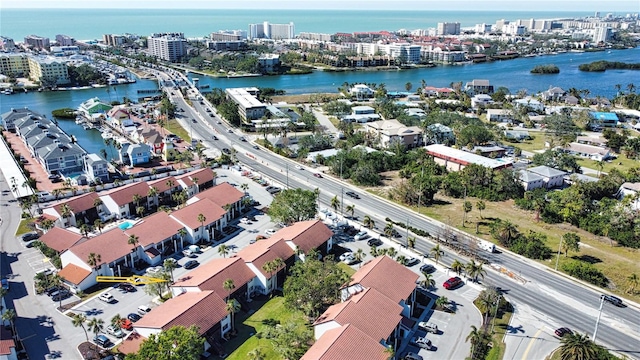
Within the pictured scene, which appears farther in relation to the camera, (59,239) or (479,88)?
(479,88)

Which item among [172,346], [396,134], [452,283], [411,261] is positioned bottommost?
[411,261]

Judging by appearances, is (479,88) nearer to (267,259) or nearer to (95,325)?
(267,259)

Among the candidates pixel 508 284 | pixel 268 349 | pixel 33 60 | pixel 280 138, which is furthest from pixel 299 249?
pixel 33 60

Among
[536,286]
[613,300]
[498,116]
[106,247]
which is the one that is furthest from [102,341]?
[498,116]

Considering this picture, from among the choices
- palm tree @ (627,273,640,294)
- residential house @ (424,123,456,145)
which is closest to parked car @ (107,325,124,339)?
palm tree @ (627,273,640,294)

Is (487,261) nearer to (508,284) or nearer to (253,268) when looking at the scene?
(508,284)

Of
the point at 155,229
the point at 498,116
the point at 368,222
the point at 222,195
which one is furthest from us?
the point at 498,116

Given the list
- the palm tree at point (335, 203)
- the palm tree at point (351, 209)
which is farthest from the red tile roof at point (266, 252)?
the palm tree at point (351, 209)
